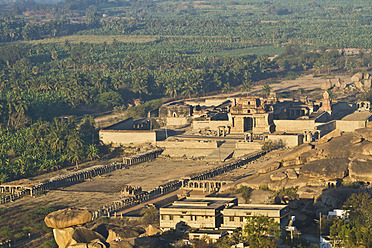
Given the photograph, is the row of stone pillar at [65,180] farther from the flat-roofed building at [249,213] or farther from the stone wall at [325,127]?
the flat-roofed building at [249,213]

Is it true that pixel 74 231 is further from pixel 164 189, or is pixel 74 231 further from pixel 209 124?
pixel 209 124

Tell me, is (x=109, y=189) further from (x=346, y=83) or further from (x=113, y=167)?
(x=346, y=83)

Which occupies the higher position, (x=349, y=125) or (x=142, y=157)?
(x=349, y=125)

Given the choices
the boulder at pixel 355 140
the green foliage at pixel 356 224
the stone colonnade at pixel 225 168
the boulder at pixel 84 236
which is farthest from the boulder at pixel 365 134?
the boulder at pixel 84 236

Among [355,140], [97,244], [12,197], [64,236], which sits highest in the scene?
[97,244]

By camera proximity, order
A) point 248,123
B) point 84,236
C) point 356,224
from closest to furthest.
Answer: point 356,224 < point 84,236 < point 248,123

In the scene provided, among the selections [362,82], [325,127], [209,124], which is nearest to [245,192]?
[325,127]
